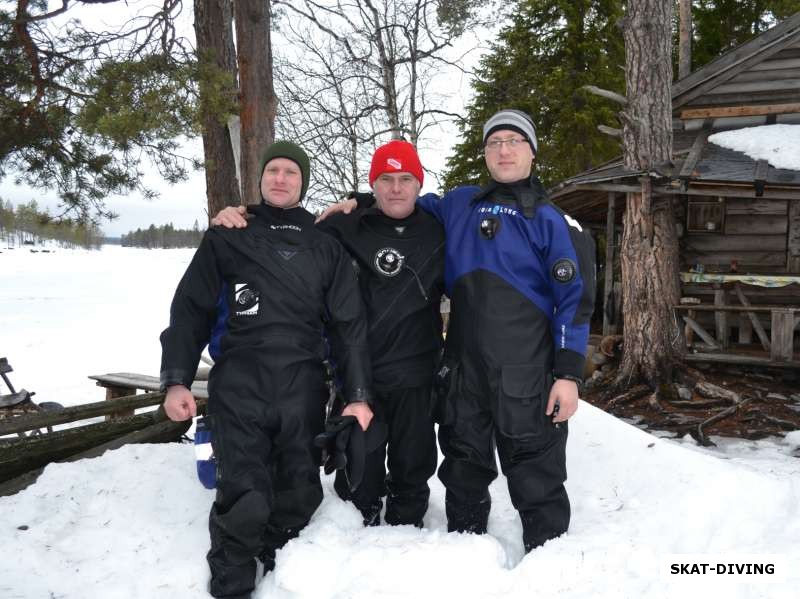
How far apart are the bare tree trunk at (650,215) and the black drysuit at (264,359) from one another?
6.41 meters

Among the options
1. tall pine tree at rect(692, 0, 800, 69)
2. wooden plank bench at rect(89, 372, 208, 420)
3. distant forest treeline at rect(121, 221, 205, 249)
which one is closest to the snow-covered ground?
wooden plank bench at rect(89, 372, 208, 420)

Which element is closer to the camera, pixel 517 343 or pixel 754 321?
pixel 517 343

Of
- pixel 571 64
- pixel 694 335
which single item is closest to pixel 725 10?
pixel 571 64

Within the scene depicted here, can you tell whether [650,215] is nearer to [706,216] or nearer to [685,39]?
[706,216]

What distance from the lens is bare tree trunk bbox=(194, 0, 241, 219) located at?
574 centimetres

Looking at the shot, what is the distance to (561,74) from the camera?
52.9 feet

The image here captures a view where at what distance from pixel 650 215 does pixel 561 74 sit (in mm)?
9578

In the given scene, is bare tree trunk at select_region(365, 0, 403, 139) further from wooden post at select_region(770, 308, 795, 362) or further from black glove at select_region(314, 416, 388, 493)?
black glove at select_region(314, 416, 388, 493)

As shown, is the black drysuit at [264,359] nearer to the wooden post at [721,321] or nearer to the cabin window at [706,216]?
the wooden post at [721,321]

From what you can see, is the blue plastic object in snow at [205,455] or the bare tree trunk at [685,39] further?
the bare tree trunk at [685,39]

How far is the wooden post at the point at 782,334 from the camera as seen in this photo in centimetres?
836

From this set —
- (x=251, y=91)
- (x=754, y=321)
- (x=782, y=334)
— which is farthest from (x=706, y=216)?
(x=251, y=91)

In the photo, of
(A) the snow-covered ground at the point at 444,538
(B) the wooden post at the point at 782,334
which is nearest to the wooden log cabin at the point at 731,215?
(B) the wooden post at the point at 782,334

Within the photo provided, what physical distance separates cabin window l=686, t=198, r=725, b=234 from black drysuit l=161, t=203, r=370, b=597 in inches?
391
